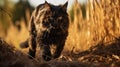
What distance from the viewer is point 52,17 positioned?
9812 millimetres

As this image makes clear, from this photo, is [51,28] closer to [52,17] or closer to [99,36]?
[52,17]

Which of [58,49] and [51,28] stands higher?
[51,28]

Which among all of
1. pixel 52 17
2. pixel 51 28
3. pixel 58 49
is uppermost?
pixel 52 17

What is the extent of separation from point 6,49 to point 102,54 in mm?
1993

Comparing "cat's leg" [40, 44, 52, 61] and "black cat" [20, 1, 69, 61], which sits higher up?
"black cat" [20, 1, 69, 61]

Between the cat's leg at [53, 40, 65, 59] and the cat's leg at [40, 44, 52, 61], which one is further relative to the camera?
the cat's leg at [53, 40, 65, 59]

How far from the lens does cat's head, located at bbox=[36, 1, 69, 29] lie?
973 cm

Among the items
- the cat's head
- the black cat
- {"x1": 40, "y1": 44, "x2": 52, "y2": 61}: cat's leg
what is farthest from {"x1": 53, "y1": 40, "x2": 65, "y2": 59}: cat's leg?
the cat's head

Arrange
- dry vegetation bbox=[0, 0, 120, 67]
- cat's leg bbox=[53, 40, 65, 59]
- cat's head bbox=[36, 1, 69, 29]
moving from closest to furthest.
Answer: dry vegetation bbox=[0, 0, 120, 67] → cat's head bbox=[36, 1, 69, 29] → cat's leg bbox=[53, 40, 65, 59]

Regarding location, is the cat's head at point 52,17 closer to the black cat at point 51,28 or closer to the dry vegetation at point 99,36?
the black cat at point 51,28

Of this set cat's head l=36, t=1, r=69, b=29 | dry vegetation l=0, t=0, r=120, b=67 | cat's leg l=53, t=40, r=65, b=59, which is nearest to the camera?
dry vegetation l=0, t=0, r=120, b=67

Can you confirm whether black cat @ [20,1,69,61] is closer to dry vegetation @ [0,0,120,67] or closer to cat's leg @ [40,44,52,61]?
cat's leg @ [40,44,52,61]

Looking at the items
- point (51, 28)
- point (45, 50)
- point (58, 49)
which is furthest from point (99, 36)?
point (45, 50)

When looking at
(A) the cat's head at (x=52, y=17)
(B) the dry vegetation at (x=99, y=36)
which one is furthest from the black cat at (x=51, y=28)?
(B) the dry vegetation at (x=99, y=36)
